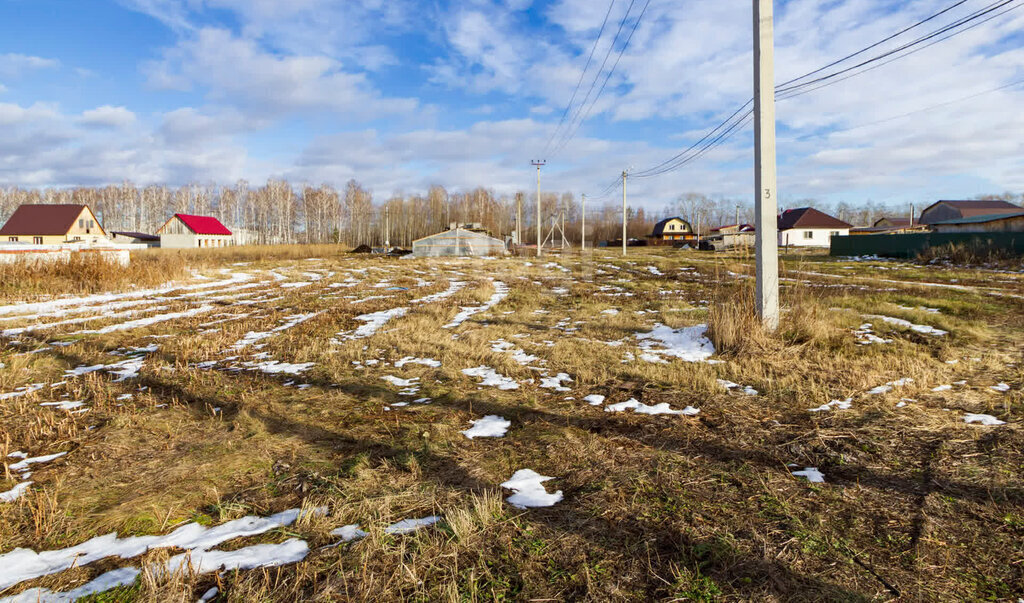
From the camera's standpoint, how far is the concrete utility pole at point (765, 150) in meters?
7.23

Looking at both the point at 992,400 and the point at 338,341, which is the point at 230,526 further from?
the point at 992,400

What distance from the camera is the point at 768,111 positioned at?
23.8 ft

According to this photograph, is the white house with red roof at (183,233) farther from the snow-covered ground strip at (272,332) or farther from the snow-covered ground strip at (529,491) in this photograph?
the snow-covered ground strip at (529,491)

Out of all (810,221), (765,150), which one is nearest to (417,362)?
(765,150)

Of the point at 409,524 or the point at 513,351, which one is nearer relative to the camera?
the point at 409,524

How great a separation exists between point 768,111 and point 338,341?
772cm

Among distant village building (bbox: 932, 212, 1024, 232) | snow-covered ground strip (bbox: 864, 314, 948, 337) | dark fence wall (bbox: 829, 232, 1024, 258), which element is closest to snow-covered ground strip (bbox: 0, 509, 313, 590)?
snow-covered ground strip (bbox: 864, 314, 948, 337)

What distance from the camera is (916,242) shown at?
31.4 meters

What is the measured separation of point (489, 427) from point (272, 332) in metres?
6.76

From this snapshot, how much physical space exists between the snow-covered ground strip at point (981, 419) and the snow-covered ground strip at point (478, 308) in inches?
296

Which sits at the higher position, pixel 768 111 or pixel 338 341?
pixel 768 111

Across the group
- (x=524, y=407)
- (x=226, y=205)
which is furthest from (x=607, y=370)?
(x=226, y=205)

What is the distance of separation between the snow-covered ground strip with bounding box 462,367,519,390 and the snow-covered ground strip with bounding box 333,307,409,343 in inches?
127

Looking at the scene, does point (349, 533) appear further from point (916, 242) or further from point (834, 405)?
point (916, 242)
